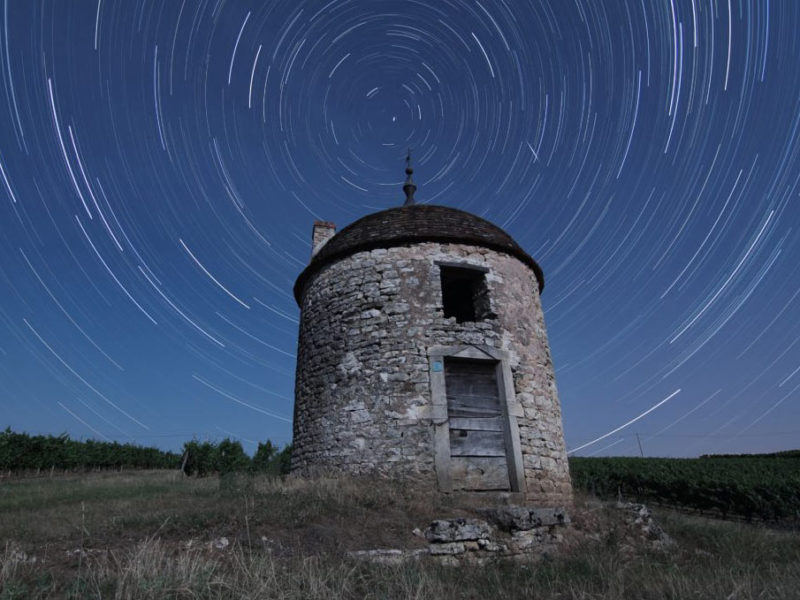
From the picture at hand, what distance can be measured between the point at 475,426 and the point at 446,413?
2.22ft

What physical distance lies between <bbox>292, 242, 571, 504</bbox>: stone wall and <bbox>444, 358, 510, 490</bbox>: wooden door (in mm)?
436

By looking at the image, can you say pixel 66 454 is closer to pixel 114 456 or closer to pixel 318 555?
pixel 114 456

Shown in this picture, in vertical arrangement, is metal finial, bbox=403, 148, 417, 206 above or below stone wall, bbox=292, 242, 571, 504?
above

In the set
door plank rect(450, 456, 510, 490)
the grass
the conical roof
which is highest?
the conical roof

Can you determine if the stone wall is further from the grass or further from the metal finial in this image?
the metal finial

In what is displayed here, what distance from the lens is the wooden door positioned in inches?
321

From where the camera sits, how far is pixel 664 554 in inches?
249

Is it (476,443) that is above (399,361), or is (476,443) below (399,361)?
below

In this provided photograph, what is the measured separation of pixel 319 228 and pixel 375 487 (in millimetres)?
8009

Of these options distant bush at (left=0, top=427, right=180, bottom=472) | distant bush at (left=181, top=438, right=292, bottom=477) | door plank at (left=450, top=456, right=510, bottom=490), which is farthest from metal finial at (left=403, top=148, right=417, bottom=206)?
distant bush at (left=0, top=427, right=180, bottom=472)

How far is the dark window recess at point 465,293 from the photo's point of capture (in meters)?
9.62

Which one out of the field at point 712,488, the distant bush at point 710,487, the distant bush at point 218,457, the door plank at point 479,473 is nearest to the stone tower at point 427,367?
the door plank at point 479,473

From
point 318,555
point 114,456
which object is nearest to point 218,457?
point 114,456

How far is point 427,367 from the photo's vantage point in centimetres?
859
